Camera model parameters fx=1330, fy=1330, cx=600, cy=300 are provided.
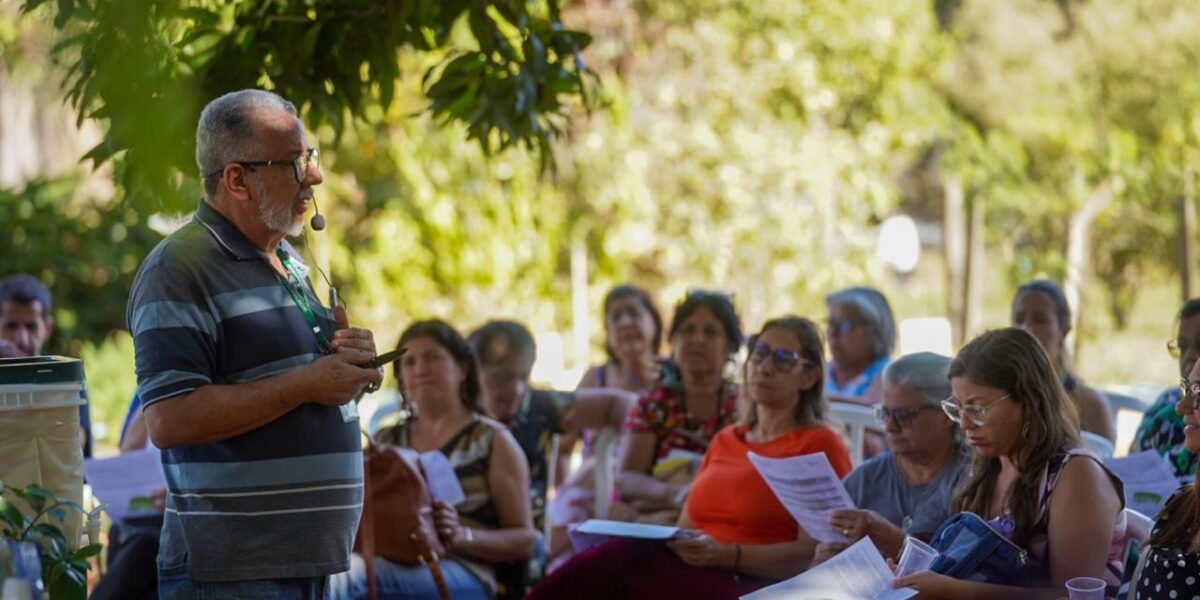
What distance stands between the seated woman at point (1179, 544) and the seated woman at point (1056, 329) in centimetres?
197

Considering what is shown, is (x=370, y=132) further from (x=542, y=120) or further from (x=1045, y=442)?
(x=1045, y=442)

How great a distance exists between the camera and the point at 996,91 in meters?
11.8

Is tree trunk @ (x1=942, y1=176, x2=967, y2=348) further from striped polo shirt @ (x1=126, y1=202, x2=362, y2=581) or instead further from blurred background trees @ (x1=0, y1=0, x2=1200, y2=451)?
striped polo shirt @ (x1=126, y1=202, x2=362, y2=581)

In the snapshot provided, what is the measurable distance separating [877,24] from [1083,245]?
2612 mm

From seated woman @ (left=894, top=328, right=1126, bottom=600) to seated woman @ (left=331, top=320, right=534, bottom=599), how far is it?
59.8 inches

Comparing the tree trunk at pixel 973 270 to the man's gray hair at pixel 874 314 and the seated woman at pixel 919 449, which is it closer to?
the man's gray hair at pixel 874 314

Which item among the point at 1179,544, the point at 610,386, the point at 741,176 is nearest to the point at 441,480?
the point at 610,386

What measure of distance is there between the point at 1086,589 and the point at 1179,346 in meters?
1.81

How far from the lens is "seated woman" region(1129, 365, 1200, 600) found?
2.67 metres

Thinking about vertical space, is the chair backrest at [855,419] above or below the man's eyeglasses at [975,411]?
below

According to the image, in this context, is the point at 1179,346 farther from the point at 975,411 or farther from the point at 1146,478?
the point at 975,411

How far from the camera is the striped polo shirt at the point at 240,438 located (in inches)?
102

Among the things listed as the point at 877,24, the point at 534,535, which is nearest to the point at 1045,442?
the point at 534,535

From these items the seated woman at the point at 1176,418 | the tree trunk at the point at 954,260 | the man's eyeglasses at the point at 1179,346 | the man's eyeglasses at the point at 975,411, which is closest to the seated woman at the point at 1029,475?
the man's eyeglasses at the point at 975,411
